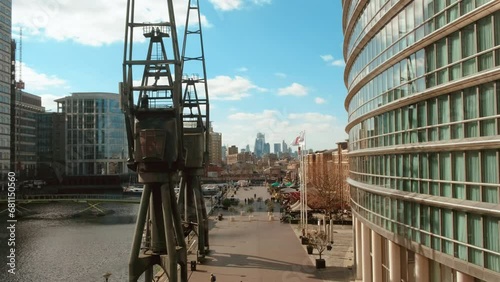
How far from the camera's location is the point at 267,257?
33.1 metres

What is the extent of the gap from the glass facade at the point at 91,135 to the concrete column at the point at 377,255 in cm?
10683

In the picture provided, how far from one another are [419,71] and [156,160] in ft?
44.0

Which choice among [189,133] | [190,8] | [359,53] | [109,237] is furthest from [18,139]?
→ [359,53]

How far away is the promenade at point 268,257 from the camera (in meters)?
27.8

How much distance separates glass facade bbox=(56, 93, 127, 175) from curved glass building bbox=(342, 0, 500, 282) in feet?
352

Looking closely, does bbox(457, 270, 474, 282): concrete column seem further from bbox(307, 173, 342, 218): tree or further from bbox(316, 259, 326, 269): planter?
bbox(307, 173, 342, 218): tree

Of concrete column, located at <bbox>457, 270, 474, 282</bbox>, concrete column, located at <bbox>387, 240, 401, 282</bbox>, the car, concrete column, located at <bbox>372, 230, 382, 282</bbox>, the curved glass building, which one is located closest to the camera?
the curved glass building

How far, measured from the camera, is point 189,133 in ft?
116

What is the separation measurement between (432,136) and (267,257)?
21430mm

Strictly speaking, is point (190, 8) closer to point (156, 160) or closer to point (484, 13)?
point (156, 160)

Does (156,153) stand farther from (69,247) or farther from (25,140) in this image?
(25,140)

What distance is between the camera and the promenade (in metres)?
27.8

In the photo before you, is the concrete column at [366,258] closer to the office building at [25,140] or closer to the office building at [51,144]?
the office building at [25,140]

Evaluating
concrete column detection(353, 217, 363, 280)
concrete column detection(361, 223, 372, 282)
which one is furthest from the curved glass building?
concrete column detection(353, 217, 363, 280)
